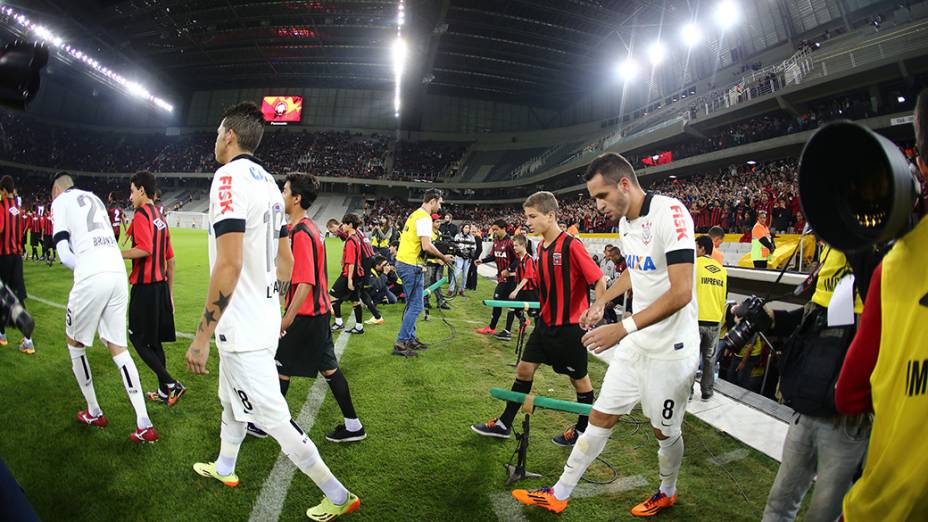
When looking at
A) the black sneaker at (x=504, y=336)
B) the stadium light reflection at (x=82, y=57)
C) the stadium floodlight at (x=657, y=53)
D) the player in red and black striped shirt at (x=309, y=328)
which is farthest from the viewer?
the stadium floodlight at (x=657, y=53)

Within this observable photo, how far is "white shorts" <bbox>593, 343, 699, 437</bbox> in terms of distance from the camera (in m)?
2.56

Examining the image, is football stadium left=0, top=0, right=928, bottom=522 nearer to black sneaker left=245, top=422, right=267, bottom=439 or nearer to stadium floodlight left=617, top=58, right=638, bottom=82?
black sneaker left=245, top=422, right=267, bottom=439

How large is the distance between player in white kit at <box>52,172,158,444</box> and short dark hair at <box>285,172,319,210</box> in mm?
1437

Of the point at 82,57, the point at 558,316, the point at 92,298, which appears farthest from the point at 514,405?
the point at 82,57

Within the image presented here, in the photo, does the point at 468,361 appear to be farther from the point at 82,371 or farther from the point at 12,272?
the point at 12,272

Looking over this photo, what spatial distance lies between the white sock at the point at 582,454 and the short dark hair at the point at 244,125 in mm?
2627

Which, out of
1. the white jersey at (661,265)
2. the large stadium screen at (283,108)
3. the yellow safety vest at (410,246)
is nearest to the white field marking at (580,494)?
the white jersey at (661,265)

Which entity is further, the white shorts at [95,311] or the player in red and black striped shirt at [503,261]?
the player in red and black striped shirt at [503,261]

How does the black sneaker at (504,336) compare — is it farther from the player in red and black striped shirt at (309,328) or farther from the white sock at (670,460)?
the white sock at (670,460)

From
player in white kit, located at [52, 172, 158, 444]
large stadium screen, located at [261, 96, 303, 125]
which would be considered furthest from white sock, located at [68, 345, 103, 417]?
large stadium screen, located at [261, 96, 303, 125]

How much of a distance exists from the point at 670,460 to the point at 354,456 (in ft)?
7.46

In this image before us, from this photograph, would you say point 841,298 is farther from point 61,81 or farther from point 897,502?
point 61,81

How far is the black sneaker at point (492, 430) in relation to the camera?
12.5ft

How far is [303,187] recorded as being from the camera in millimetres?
3580
